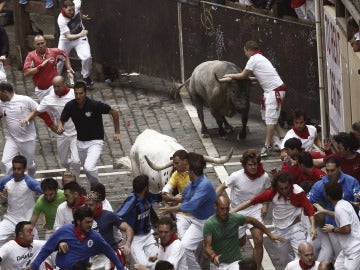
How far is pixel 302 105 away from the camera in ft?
87.7

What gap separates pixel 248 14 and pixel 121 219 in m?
9.33

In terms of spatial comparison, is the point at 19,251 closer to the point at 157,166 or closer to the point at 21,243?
the point at 21,243

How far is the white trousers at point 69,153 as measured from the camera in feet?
78.1

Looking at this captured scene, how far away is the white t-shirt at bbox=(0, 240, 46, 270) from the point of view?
62.7ft

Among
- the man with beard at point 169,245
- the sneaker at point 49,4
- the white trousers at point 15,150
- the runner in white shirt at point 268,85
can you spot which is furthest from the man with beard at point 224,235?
the sneaker at point 49,4

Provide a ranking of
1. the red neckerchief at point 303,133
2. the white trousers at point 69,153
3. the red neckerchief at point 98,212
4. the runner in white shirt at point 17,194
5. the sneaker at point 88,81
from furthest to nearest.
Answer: the sneaker at point 88,81 < the white trousers at point 69,153 < the red neckerchief at point 303,133 < the runner in white shirt at point 17,194 < the red neckerchief at point 98,212

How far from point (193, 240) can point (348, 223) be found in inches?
82.5

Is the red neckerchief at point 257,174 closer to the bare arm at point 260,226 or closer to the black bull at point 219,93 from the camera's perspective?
the bare arm at point 260,226

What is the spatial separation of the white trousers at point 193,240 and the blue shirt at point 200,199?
0.11 m

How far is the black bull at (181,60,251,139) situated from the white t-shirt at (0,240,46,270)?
7.70 m

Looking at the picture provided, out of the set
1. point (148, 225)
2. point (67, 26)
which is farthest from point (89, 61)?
point (148, 225)

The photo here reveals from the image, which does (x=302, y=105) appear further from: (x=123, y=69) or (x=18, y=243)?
(x=18, y=243)

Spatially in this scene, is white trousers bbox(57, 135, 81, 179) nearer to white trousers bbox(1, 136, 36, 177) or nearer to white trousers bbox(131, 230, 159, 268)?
white trousers bbox(1, 136, 36, 177)

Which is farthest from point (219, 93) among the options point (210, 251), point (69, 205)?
point (210, 251)
